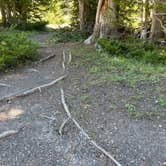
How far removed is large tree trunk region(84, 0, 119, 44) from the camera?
885 centimetres

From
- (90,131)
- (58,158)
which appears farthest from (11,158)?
(90,131)

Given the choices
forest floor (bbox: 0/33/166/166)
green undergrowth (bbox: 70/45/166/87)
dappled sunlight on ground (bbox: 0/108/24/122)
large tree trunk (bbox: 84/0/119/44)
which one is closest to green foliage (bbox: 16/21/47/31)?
large tree trunk (bbox: 84/0/119/44)

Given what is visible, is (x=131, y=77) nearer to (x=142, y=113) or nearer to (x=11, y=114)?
(x=142, y=113)

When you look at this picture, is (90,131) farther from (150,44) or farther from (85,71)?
(150,44)

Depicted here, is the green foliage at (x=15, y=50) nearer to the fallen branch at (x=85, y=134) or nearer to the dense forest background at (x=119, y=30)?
the dense forest background at (x=119, y=30)

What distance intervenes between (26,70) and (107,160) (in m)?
3.81

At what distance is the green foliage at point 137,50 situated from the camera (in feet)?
23.2

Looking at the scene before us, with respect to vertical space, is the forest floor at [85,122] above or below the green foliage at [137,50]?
below

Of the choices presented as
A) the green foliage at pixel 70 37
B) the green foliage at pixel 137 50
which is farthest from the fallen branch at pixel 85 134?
the green foliage at pixel 70 37

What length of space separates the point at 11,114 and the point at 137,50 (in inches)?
161

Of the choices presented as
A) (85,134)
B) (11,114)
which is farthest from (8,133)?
(85,134)

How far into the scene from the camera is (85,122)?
4.03 metres

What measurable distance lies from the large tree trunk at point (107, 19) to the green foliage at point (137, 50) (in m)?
0.93

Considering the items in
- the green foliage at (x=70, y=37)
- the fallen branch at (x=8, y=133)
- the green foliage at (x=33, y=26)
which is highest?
the fallen branch at (x=8, y=133)
